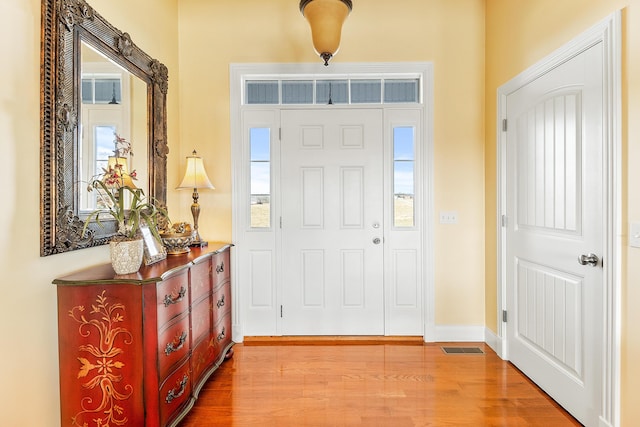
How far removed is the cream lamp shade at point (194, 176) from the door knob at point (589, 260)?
2.51 meters

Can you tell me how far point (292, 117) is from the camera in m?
3.11

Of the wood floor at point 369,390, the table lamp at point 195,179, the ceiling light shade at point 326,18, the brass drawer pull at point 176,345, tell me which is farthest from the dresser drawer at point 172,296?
the ceiling light shade at point 326,18

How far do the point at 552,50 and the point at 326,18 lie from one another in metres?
1.42

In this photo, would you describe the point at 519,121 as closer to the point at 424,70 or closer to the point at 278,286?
the point at 424,70

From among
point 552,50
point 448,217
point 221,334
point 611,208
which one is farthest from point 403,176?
point 221,334

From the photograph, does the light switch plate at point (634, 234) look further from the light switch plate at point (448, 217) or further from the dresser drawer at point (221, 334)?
the dresser drawer at point (221, 334)

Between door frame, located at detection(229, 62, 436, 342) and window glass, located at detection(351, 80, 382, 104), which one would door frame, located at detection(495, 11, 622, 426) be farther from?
window glass, located at detection(351, 80, 382, 104)

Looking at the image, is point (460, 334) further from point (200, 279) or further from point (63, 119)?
point (63, 119)

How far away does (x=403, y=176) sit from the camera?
311 cm

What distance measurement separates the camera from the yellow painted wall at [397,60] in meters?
3.06

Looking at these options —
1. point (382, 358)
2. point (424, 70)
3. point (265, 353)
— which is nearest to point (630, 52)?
point (424, 70)

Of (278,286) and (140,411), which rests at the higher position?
(278,286)

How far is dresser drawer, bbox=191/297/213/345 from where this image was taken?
83.5 inches

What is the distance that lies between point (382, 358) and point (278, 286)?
105 cm
